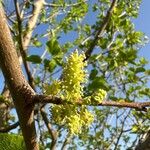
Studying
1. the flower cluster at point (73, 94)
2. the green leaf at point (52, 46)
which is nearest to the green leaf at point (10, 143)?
the flower cluster at point (73, 94)

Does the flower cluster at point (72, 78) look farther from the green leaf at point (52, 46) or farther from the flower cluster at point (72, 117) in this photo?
the green leaf at point (52, 46)

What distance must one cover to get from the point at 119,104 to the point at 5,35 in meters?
0.29

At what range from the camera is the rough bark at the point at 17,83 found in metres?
0.83

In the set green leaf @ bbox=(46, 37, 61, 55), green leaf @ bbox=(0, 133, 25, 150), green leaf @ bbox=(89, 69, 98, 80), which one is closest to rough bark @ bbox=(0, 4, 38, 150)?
green leaf @ bbox=(0, 133, 25, 150)

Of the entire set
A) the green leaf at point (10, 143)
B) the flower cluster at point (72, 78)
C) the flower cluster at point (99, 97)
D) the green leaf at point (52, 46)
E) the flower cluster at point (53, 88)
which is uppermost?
the flower cluster at point (72, 78)

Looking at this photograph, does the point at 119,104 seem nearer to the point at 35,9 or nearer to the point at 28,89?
the point at 28,89

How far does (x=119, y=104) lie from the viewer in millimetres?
869

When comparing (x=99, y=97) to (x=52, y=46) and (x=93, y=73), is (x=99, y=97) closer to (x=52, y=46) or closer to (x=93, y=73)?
(x=93, y=73)

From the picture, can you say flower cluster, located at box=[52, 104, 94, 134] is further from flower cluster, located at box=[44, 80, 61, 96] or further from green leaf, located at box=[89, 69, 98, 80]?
green leaf, located at box=[89, 69, 98, 80]

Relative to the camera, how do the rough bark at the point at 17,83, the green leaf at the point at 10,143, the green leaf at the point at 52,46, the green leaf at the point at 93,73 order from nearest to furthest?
the rough bark at the point at 17,83
the green leaf at the point at 10,143
the green leaf at the point at 93,73
the green leaf at the point at 52,46

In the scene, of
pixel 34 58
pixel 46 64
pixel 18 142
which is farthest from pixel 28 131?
pixel 46 64

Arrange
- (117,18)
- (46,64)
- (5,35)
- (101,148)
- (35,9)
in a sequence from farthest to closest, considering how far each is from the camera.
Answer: (101,148) → (35,9) → (117,18) → (46,64) → (5,35)

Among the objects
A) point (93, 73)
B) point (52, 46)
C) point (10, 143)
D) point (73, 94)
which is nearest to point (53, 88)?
point (73, 94)

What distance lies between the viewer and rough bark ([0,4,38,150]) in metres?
0.83
